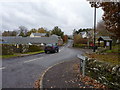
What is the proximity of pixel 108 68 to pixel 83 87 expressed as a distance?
1.18 meters

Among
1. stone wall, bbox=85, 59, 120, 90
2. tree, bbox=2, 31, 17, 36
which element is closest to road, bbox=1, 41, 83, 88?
stone wall, bbox=85, 59, 120, 90

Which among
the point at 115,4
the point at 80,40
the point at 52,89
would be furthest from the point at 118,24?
the point at 80,40

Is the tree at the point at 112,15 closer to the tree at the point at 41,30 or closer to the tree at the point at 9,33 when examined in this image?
the tree at the point at 41,30

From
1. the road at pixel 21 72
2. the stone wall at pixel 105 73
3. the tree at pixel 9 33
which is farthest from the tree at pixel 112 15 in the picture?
the tree at pixel 9 33

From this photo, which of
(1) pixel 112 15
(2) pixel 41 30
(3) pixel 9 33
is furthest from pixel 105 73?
(3) pixel 9 33

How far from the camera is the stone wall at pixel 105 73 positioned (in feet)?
15.4

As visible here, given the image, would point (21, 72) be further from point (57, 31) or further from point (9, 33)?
point (9, 33)

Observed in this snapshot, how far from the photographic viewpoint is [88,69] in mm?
6676

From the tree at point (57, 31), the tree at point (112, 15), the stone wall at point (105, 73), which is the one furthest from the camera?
the tree at point (57, 31)

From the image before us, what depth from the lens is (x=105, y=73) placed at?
17.1ft

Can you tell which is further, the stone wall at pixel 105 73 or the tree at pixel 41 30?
the tree at pixel 41 30

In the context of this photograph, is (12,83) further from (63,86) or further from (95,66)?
(95,66)

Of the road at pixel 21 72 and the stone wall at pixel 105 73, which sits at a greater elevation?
the stone wall at pixel 105 73

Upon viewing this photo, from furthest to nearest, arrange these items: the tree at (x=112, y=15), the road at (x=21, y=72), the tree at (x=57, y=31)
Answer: the tree at (x=57, y=31) → the tree at (x=112, y=15) → the road at (x=21, y=72)
